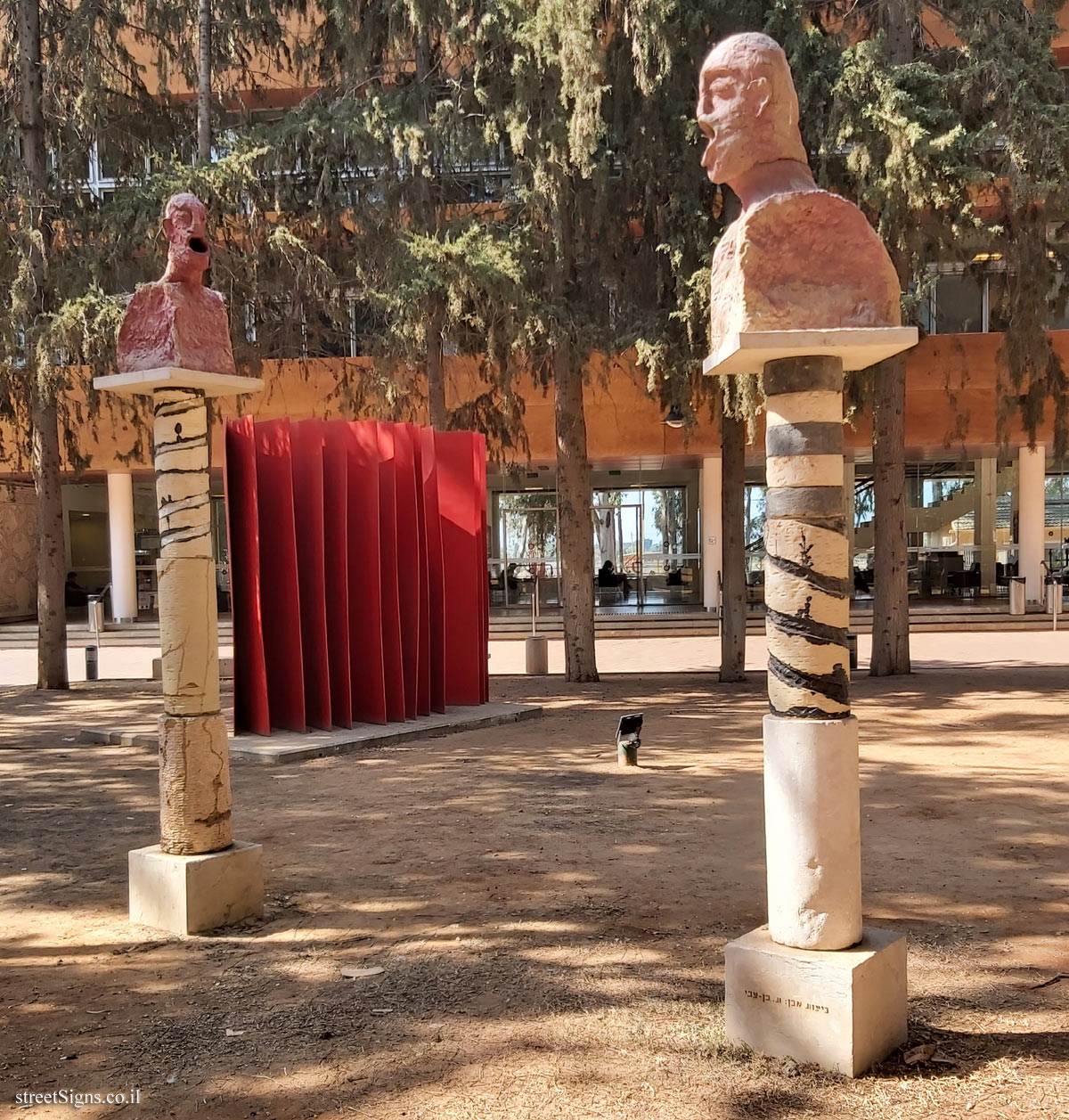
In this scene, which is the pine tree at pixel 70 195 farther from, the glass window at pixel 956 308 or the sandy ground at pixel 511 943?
the glass window at pixel 956 308

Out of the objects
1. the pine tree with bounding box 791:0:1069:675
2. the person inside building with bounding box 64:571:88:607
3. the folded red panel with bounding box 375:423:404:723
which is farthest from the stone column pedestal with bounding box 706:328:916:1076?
the person inside building with bounding box 64:571:88:607

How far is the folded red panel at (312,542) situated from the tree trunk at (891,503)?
7.16 m

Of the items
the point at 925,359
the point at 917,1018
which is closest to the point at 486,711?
the point at 917,1018

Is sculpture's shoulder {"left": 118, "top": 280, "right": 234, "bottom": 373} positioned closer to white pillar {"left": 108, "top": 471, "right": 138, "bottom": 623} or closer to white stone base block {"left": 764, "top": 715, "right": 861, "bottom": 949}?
white stone base block {"left": 764, "top": 715, "right": 861, "bottom": 949}

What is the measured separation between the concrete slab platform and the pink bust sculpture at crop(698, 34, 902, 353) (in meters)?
6.73

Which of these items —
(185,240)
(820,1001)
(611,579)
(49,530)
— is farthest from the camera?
(611,579)

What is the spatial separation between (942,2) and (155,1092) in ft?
44.0

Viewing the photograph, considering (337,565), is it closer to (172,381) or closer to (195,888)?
(172,381)

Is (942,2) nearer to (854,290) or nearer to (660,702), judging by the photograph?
(660,702)

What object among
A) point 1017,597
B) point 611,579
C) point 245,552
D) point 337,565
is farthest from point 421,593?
point 611,579

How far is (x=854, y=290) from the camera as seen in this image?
3.76 m

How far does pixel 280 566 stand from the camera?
10148mm

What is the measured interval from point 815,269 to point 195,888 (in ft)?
12.3

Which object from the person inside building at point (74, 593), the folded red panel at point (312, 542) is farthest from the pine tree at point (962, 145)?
the person inside building at point (74, 593)
